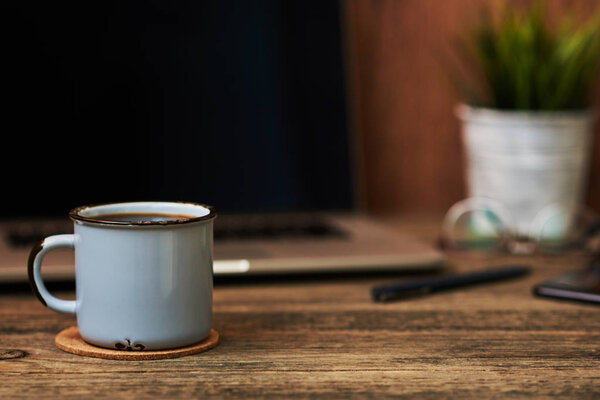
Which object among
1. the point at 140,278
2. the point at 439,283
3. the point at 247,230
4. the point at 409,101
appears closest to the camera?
the point at 140,278

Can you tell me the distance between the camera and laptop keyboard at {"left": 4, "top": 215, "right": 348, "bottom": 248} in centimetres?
79

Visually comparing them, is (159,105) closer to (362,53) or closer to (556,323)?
(362,53)

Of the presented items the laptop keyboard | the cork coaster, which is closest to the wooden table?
the cork coaster

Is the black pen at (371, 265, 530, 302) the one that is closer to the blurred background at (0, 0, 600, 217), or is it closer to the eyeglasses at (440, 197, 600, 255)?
the eyeglasses at (440, 197, 600, 255)

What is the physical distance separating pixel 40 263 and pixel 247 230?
1.16ft

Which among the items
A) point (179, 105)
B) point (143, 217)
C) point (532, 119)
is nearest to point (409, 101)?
point (532, 119)

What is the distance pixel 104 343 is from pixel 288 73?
54 centimetres

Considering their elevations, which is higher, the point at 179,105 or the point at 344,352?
the point at 179,105

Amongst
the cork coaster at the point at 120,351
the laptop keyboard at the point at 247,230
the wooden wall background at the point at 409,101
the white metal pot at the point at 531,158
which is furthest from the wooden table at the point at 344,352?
the wooden wall background at the point at 409,101

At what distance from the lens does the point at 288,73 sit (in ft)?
3.16

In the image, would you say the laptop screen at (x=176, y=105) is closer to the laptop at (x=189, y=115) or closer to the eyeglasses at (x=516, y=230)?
the laptop at (x=189, y=115)

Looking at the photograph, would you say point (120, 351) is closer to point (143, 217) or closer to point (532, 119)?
point (143, 217)

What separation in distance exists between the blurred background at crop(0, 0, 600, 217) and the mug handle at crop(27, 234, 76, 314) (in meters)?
0.40

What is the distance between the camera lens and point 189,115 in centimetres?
93
